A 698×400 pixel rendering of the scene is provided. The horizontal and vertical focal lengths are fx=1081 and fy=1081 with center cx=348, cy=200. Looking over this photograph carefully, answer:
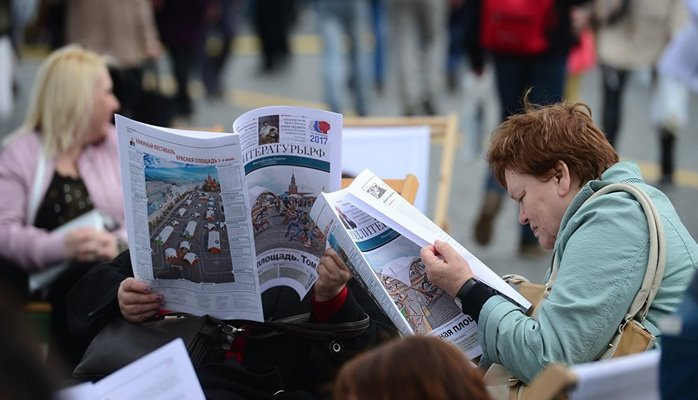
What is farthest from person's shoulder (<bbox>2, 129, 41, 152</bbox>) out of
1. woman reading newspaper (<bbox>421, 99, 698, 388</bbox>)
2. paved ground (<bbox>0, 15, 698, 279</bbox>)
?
paved ground (<bbox>0, 15, 698, 279</bbox>)

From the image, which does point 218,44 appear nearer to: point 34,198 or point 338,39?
point 338,39

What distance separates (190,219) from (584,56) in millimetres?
6760

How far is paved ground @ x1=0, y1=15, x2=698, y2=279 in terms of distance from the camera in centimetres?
569

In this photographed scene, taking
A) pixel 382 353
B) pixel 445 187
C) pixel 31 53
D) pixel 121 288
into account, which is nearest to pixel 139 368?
pixel 121 288

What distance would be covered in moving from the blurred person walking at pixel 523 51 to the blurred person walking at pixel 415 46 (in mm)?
2570

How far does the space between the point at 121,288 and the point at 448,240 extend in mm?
803

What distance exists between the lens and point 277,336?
2.62 metres

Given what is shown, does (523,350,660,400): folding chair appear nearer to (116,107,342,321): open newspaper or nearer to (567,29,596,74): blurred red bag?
(116,107,342,321): open newspaper

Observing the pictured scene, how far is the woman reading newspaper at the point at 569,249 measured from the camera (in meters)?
2.17

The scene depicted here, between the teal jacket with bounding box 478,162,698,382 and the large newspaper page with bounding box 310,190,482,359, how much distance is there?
165 millimetres

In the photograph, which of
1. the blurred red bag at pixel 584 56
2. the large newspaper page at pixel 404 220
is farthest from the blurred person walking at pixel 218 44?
the large newspaper page at pixel 404 220

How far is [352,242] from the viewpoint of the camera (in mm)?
2330

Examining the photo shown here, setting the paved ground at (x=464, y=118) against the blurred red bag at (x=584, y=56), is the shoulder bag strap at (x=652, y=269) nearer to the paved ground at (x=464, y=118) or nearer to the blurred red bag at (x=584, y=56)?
the paved ground at (x=464, y=118)

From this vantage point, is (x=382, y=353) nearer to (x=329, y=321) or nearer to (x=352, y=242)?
(x=352, y=242)
